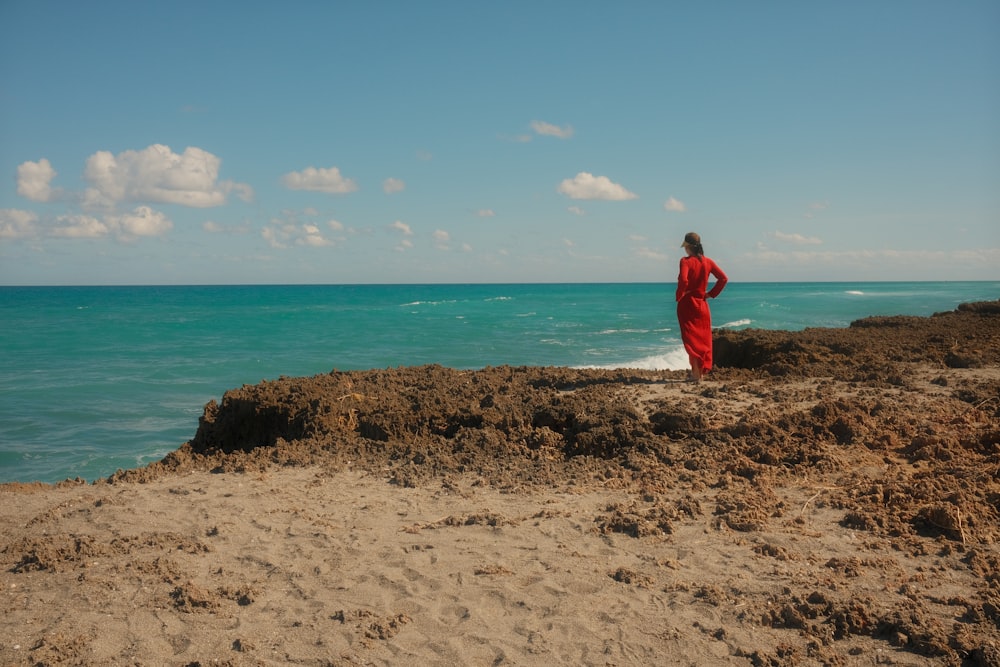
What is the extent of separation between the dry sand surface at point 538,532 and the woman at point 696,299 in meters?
0.46

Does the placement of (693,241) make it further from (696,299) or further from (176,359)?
(176,359)

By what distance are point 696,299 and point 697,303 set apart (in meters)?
0.05

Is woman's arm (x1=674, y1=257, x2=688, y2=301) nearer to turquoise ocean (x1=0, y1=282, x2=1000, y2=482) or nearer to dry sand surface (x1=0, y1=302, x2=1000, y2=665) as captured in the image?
dry sand surface (x1=0, y1=302, x2=1000, y2=665)

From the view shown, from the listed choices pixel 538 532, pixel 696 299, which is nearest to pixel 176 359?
A: pixel 696 299

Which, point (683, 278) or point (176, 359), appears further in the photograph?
point (176, 359)

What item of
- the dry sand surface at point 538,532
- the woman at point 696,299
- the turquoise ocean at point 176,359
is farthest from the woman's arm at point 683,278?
the turquoise ocean at point 176,359

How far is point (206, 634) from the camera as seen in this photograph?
3.49 metres

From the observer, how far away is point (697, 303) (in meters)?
8.03

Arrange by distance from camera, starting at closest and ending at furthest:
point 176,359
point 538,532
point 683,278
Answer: point 538,532 → point 683,278 → point 176,359

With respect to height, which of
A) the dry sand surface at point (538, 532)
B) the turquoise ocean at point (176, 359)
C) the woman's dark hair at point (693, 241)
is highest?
the woman's dark hair at point (693, 241)

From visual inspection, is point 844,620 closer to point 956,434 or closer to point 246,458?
point 956,434

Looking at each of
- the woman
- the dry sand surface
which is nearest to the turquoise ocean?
the dry sand surface

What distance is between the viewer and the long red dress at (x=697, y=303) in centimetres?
791

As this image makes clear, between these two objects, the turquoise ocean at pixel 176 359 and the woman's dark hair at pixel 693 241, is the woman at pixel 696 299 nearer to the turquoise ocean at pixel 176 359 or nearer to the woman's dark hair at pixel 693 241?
the woman's dark hair at pixel 693 241
